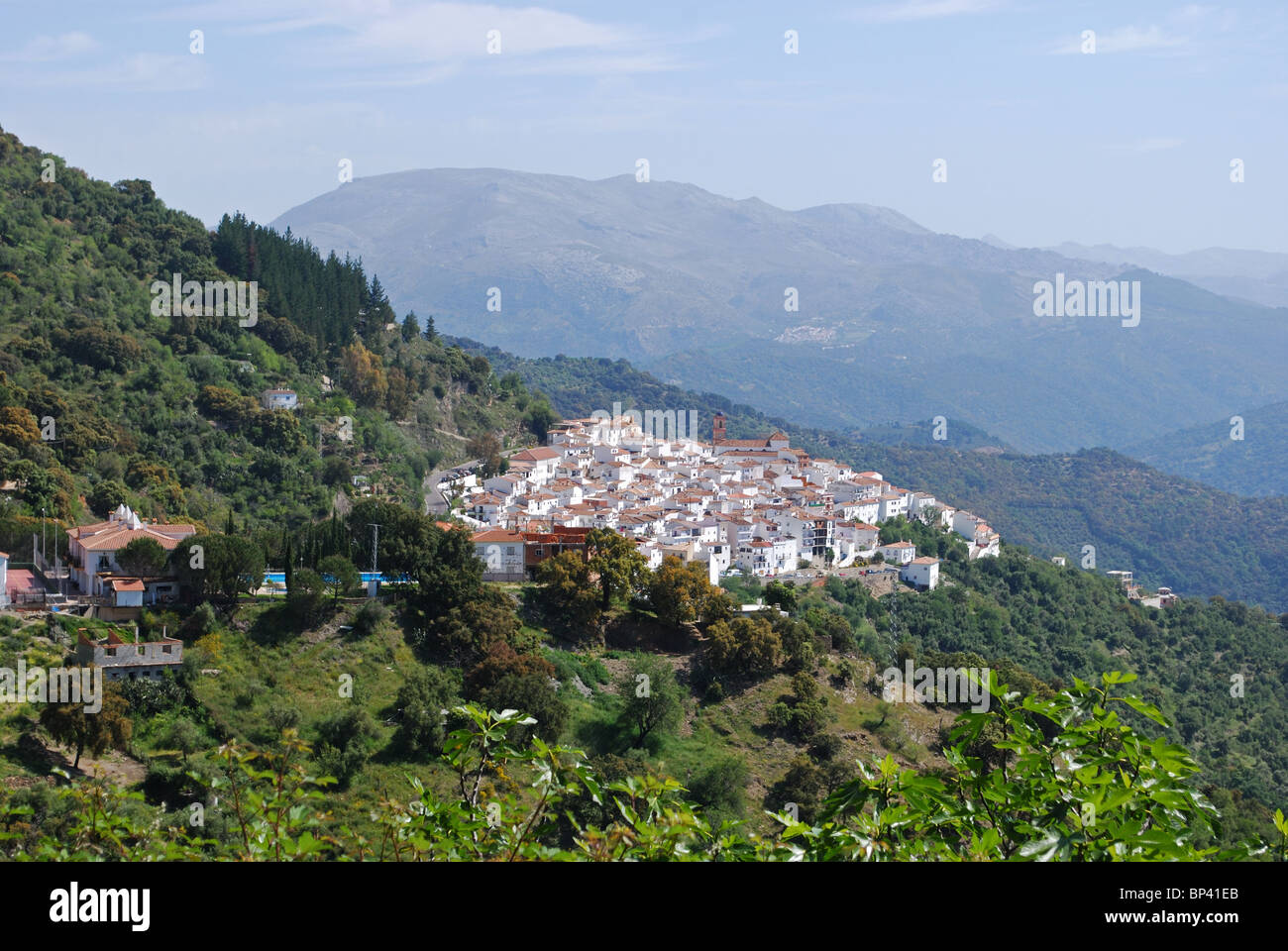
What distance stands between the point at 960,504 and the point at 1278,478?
68423mm

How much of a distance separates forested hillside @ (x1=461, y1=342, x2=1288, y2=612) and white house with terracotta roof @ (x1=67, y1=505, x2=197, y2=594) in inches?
2025

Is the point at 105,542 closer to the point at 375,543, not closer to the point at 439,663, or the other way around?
the point at 375,543

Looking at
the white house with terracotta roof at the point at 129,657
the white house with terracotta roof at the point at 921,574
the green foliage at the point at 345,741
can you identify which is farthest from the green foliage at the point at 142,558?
the white house with terracotta roof at the point at 921,574

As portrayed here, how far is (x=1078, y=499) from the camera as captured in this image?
284 feet

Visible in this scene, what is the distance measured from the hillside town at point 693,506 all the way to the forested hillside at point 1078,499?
22684mm

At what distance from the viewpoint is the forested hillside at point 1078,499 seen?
250 feet

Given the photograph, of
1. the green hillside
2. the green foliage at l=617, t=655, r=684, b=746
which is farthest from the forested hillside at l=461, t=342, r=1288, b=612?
the green foliage at l=617, t=655, r=684, b=746

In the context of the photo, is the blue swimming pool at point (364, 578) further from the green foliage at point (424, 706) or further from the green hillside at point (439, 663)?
the green foliage at point (424, 706)

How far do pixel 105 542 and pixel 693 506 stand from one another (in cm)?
2000

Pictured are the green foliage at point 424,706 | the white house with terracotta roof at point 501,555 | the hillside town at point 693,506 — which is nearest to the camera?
the green foliage at point 424,706

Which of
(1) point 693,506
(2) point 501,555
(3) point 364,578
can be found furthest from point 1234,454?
(3) point 364,578

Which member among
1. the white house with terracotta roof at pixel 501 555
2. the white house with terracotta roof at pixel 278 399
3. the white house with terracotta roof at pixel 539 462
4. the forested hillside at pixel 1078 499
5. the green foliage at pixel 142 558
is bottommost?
the forested hillside at pixel 1078 499

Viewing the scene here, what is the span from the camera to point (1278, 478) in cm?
12850
